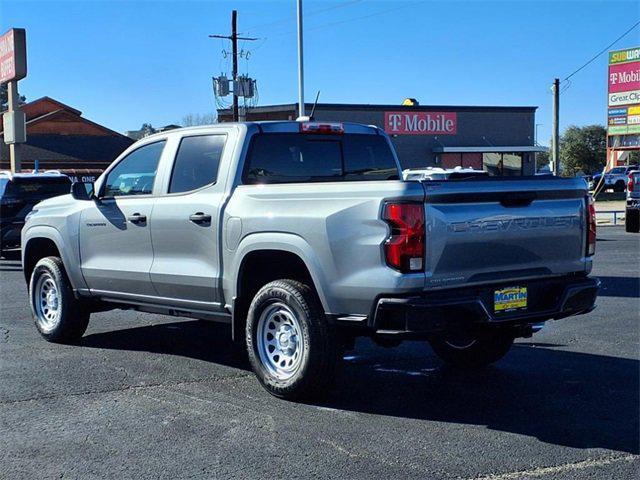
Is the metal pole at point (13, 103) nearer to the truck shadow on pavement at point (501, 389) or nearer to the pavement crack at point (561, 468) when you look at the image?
the truck shadow on pavement at point (501, 389)

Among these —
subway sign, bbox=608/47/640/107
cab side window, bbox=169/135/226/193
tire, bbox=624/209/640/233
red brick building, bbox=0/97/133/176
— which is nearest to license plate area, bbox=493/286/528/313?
cab side window, bbox=169/135/226/193

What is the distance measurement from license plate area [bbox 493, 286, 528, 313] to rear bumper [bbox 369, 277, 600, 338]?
3 centimetres

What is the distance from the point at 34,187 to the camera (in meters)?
16.3

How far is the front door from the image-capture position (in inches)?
279

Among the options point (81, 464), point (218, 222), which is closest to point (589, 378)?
point (218, 222)

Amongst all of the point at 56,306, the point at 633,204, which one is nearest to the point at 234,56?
the point at 633,204

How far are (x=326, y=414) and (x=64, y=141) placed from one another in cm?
4542

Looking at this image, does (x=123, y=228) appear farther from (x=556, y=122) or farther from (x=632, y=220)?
(x=556, y=122)

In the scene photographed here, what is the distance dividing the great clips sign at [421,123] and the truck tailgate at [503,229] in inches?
1509

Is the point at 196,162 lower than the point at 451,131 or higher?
lower

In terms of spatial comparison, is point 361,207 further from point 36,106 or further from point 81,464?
point 36,106

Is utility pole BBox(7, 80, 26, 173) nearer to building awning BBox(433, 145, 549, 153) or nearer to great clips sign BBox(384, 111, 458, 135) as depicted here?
great clips sign BBox(384, 111, 458, 135)

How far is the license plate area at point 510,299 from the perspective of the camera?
17.9 ft

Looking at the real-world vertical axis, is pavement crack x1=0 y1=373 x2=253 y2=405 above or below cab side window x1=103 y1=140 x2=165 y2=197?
below
